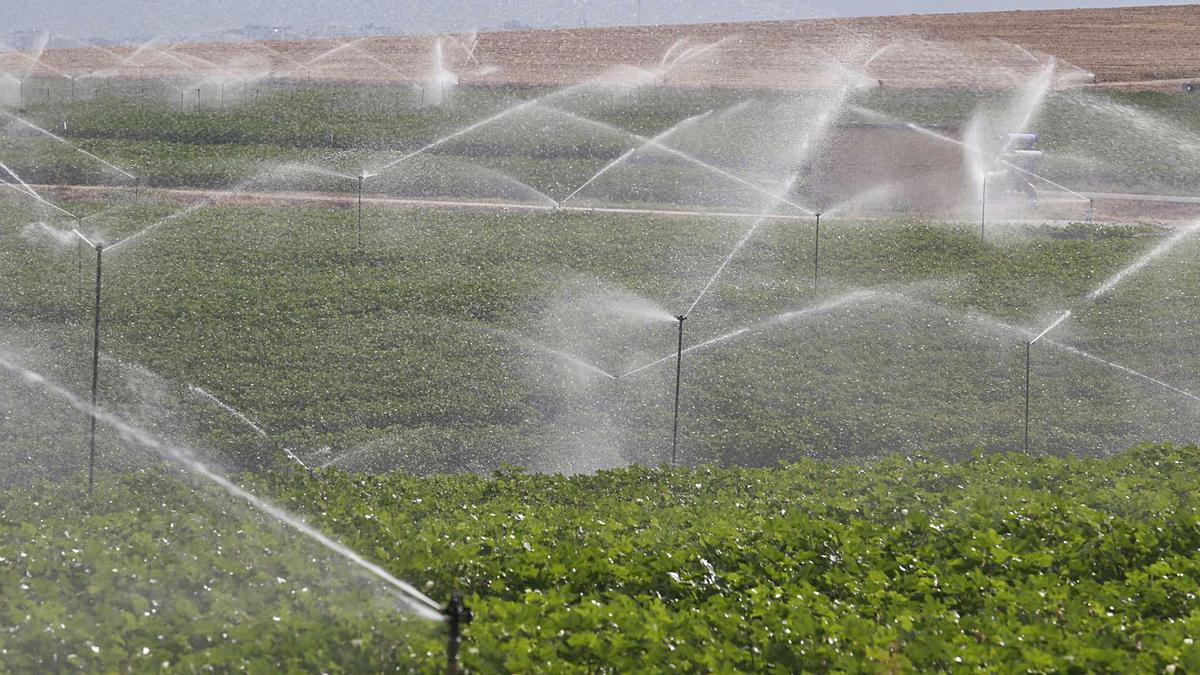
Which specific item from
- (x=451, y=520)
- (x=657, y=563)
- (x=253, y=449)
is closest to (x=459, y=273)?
(x=253, y=449)

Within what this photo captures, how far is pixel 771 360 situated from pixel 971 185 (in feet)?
50.7

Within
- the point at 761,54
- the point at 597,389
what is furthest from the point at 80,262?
the point at 761,54

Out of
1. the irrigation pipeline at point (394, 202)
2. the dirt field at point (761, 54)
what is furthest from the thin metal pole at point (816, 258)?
the dirt field at point (761, 54)

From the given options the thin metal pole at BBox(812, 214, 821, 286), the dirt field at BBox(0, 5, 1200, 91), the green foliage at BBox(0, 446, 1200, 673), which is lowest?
the dirt field at BBox(0, 5, 1200, 91)

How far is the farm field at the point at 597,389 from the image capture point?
762 centimetres

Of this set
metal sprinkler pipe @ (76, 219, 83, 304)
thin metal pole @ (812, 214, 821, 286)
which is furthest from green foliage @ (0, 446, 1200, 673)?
thin metal pole @ (812, 214, 821, 286)

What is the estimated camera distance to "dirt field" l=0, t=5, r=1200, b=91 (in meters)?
53.8

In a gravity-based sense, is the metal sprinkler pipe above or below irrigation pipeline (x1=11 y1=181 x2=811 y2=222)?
above

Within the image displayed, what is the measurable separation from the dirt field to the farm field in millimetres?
8451

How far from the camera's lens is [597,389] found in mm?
17297

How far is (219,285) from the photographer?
2123 cm

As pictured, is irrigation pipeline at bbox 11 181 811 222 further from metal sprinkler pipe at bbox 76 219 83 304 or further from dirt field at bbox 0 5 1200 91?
dirt field at bbox 0 5 1200 91

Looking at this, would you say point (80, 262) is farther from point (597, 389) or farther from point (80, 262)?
point (597, 389)

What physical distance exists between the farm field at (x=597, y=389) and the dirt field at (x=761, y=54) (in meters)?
8.45
